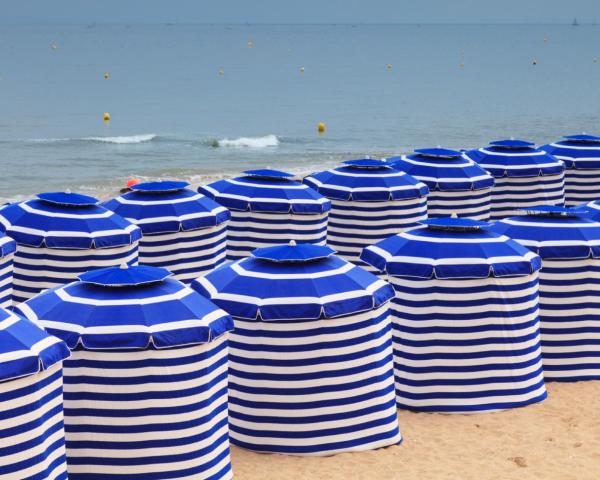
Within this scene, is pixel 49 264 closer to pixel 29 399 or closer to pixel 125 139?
pixel 29 399

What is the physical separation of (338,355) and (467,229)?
2.49 m

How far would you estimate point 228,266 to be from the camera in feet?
31.0

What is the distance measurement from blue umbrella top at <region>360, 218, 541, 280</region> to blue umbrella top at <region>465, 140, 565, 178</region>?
5.78m

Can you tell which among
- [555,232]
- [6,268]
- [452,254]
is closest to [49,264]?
[6,268]

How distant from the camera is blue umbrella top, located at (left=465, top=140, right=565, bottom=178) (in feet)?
53.3

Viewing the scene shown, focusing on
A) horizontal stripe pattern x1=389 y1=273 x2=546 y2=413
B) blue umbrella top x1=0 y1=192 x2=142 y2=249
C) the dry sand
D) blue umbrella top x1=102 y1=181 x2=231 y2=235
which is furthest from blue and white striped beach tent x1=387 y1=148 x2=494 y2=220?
blue umbrella top x1=0 y1=192 x2=142 y2=249

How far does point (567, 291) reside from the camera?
445 inches

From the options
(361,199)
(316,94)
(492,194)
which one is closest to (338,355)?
(361,199)

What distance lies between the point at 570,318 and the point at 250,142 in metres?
37.0

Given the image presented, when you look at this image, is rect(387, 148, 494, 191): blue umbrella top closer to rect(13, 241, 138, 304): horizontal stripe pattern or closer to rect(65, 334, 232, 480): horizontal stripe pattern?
rect(13, 241, 138, 304): horizontal stripe pattern

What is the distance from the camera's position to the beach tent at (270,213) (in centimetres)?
1345

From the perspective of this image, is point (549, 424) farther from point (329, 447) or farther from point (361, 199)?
point (361, 199)

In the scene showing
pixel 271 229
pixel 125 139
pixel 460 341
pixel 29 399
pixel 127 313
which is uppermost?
pixel 127 313

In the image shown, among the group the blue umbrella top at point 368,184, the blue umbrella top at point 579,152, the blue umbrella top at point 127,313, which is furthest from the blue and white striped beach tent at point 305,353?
Result: the blue umbrella top at point 579,152
